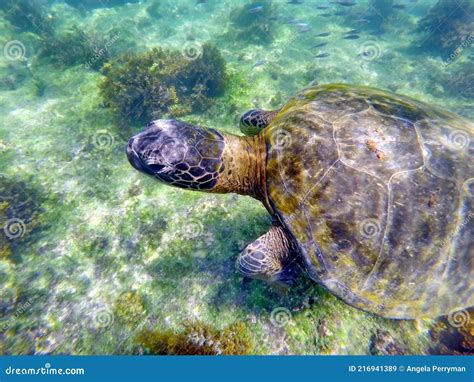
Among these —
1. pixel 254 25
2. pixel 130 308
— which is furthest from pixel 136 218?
pixel 254 25

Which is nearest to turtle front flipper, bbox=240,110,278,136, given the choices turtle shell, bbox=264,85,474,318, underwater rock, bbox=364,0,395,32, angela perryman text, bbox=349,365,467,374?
turtle shell, bbox=264,85,474,318

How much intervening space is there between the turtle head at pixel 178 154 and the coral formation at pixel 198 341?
5.83 feet

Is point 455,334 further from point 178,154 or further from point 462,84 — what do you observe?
point 462,84

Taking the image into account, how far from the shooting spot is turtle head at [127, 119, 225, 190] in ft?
10.1

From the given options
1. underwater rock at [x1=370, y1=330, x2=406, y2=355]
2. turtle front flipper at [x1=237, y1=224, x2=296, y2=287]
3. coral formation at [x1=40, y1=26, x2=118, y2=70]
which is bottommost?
underwater rock at [x1=370, y1=330, x2=406, y2=355]

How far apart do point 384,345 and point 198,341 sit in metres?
2.20

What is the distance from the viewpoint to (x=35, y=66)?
9344 millimetres

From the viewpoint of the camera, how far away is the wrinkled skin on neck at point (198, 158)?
310 cm

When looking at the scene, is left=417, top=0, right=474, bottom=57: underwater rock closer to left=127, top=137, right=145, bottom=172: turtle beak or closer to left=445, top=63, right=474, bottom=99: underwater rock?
left=445, top=63, right=474, bottom=99: underwater rock

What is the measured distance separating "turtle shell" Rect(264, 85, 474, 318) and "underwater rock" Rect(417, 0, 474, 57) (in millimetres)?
14557

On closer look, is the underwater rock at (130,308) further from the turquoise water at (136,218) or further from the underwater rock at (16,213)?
the underwater rock at (16,213)

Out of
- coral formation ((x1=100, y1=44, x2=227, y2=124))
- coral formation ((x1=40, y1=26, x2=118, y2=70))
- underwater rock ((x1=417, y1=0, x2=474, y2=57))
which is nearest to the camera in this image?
coral formation ((x1=100, y1=44, x2=227, y2=124))

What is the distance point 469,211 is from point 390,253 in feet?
3.05

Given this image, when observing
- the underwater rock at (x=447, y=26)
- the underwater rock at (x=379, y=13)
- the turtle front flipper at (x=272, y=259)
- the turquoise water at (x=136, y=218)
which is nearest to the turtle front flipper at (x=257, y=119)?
the turquoise water at (x=136, y=218)
